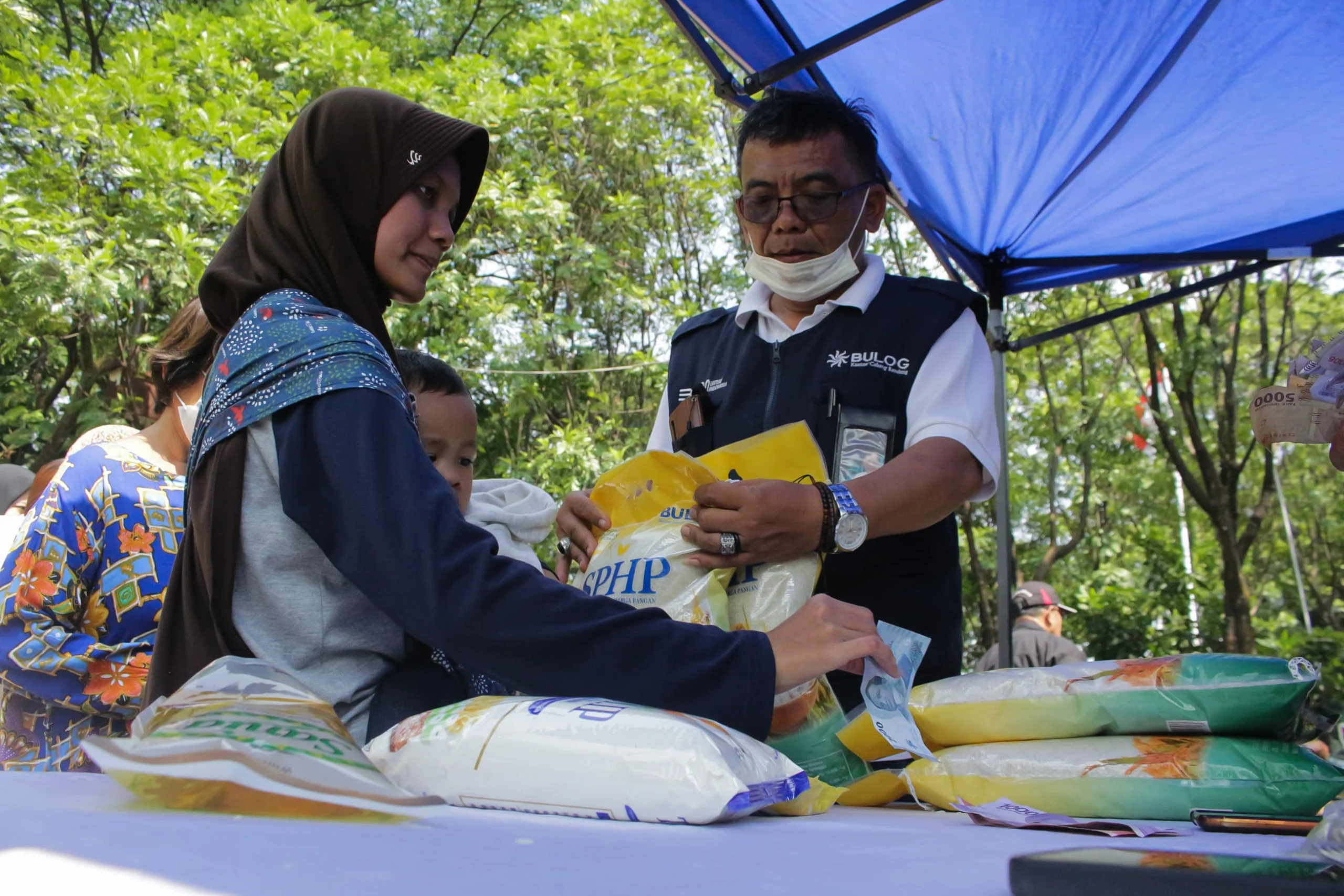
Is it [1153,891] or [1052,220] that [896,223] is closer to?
[1052,220]

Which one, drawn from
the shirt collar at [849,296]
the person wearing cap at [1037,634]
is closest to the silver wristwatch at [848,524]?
the shirt collar at [849,296]

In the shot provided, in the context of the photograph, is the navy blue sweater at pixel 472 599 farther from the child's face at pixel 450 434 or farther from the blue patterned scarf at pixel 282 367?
the child's face at pixel 450 434

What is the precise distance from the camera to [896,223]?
30.7ft

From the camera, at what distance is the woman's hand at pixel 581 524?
1787 mm

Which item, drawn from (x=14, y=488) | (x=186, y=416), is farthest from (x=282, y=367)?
(x=14, y=488)

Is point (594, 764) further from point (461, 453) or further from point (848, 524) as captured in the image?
point (461, 453)

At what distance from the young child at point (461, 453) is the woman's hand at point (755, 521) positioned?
2.35 feet

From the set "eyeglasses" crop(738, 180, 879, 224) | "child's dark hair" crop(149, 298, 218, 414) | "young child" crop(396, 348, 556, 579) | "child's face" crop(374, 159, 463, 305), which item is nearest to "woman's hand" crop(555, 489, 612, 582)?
"young child" crop(396, 348, 556, 579)

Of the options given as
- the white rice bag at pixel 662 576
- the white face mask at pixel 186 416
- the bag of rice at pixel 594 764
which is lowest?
the bag of rice at pixel 594 764

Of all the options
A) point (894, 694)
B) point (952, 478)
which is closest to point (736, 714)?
point (894, 694)

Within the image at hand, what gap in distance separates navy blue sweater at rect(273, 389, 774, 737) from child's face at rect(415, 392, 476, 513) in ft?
3.51

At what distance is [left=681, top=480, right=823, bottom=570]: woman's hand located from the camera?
157 centimetres

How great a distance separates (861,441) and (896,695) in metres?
0.87

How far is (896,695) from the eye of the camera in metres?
1.32
